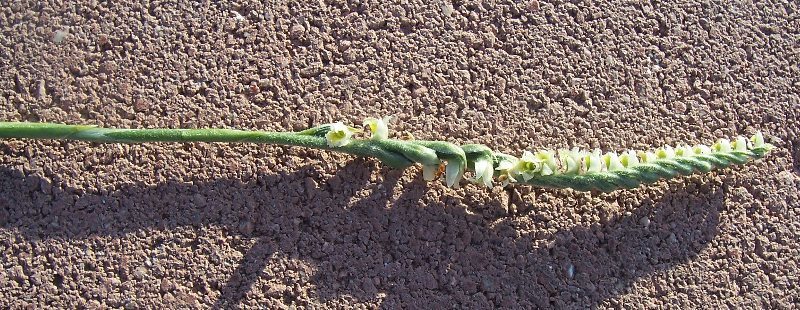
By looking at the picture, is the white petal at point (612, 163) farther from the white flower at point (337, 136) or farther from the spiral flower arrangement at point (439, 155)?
the white flower at point (337, 136)

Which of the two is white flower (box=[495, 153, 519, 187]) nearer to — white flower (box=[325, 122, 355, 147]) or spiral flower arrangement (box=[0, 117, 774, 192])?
spiral flower arrangement (box=[0, 117, 774, 192])

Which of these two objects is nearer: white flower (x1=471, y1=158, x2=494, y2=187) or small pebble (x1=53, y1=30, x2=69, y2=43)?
white flower (x1=471, y1=158, x2=494, y2=187)

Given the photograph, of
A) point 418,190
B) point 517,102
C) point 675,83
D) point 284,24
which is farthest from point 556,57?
point 284,24

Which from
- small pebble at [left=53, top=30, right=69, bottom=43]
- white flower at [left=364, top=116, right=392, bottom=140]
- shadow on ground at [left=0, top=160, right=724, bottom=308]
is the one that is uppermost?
small pebble at [left=53, top=30, right=69, bottom=43]

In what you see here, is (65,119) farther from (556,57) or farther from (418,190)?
(556,57)

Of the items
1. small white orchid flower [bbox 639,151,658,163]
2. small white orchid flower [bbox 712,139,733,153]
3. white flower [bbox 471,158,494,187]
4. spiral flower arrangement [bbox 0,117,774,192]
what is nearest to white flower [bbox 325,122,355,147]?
spiral flower arrangement [bbox 0,117,774,192]

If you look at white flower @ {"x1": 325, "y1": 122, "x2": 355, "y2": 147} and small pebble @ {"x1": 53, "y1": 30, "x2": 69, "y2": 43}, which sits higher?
small pebble @ {"x1": 53, "y1": 30, "x2": 69, "y2": 43}
